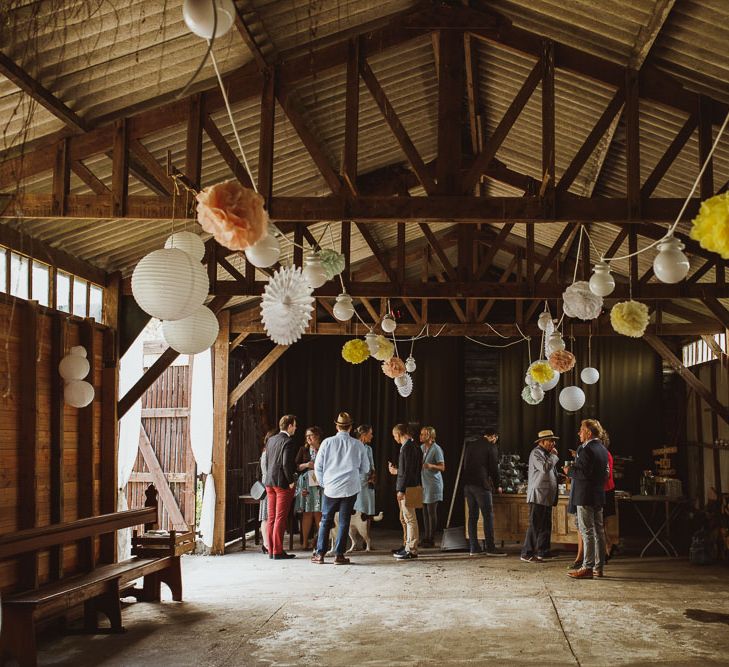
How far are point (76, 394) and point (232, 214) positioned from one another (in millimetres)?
3876

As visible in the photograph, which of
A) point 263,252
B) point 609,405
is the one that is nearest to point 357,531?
point 609,405

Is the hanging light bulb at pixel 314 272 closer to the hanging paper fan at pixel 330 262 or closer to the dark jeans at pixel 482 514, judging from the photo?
the hanging paper fan at pixel 330 262

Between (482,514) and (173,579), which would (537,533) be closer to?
(482,514)

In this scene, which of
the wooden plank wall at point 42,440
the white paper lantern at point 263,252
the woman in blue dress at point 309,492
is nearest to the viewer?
the white paper lantern at point 263,252

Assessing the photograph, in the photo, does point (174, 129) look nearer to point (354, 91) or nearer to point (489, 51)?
point (354, 91)

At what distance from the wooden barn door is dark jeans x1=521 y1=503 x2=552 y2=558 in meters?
4.59

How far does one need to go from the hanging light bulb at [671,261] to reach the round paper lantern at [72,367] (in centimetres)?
468

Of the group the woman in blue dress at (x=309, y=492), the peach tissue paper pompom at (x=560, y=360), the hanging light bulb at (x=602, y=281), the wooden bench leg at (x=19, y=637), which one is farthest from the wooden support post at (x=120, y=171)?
the woman in blue dress at (x=309, y=492)

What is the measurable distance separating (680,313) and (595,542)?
16.7 feet

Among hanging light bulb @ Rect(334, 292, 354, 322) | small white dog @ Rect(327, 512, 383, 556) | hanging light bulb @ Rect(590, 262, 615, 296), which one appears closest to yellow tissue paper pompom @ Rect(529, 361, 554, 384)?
hanging light bulb @ Rect(334, 292, 354, 322)

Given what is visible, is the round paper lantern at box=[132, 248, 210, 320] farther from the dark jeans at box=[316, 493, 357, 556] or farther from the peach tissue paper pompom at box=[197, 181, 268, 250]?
the dark jeans at box=[316, 493, 357, 556]

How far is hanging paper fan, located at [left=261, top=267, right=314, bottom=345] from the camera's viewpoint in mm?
5922

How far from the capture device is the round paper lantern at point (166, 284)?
4273 millimetres

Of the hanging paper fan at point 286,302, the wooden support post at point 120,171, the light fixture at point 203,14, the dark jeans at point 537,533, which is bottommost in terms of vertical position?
the dark jeans at point 537,533
